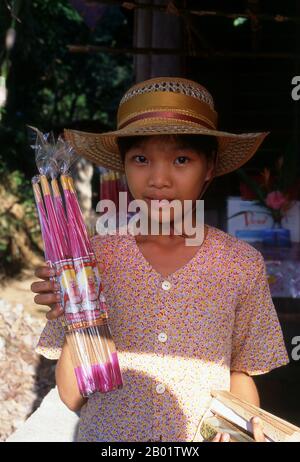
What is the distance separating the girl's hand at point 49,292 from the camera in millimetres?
1378

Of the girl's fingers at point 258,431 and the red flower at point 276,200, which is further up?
the red flower at point 276,200

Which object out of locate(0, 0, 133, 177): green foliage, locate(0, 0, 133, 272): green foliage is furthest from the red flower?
locate(0, 0, 133, 272): green foliage

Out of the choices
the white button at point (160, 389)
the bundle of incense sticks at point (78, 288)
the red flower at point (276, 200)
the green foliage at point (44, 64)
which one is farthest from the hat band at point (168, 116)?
the green foliage at point (44, 64)

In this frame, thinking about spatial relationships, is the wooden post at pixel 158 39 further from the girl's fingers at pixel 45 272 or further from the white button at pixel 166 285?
the girl's fingers at pixel 45 272

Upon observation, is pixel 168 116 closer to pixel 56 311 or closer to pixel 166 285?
pixel 166 285

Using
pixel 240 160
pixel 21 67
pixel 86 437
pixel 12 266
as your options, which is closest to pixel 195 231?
pixel 240 160

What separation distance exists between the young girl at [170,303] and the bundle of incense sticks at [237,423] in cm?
22

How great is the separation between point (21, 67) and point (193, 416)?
8.37 meters

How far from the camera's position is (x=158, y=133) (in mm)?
1458

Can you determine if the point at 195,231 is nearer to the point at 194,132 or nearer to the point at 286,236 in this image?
the point at 194,132

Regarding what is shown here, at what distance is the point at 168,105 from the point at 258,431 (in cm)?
81

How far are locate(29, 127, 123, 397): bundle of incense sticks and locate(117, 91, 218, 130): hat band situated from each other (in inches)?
10.8

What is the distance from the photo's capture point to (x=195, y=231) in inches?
65.5

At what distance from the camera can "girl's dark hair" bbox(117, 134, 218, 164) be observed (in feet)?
4.95
